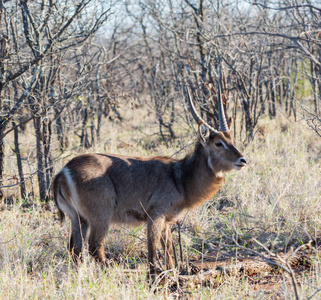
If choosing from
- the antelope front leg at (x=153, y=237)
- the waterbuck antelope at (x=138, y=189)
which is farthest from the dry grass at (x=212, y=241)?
the waterbuck antelope at (x=138, y=189)

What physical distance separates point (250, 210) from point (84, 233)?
2.38 m

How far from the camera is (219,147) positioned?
4.81 meters

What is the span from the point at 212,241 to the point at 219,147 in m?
1.78

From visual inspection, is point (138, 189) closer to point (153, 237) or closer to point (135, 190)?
point (135, 190)

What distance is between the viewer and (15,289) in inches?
148

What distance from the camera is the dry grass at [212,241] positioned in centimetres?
377

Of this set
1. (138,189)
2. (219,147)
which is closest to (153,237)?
(138,189)

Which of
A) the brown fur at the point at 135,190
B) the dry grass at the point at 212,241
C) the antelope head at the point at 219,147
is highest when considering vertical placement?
the antelope head at the point at 219,147

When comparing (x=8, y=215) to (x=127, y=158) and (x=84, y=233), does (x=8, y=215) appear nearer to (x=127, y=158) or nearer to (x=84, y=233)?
(x=84, y=233)

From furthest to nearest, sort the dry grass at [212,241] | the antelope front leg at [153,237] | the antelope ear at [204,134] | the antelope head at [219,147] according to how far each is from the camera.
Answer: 1. the antelope ear at [204,134]
2. the antelope head at [219,147]
3. the antelope front leg at [153,237]
4. the dry grass at [212,241]

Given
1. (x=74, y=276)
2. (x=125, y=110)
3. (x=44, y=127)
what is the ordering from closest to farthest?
(x=74, y=276) → (x=44, y=127) → (x=125, y=110)

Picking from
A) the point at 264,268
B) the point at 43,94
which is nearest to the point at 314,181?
the point at 264,268

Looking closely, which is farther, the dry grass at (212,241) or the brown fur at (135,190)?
the brown fur at (135,190)

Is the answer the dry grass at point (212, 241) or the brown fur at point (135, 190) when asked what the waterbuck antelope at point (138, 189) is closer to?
the brown fur at point (135, 190)
